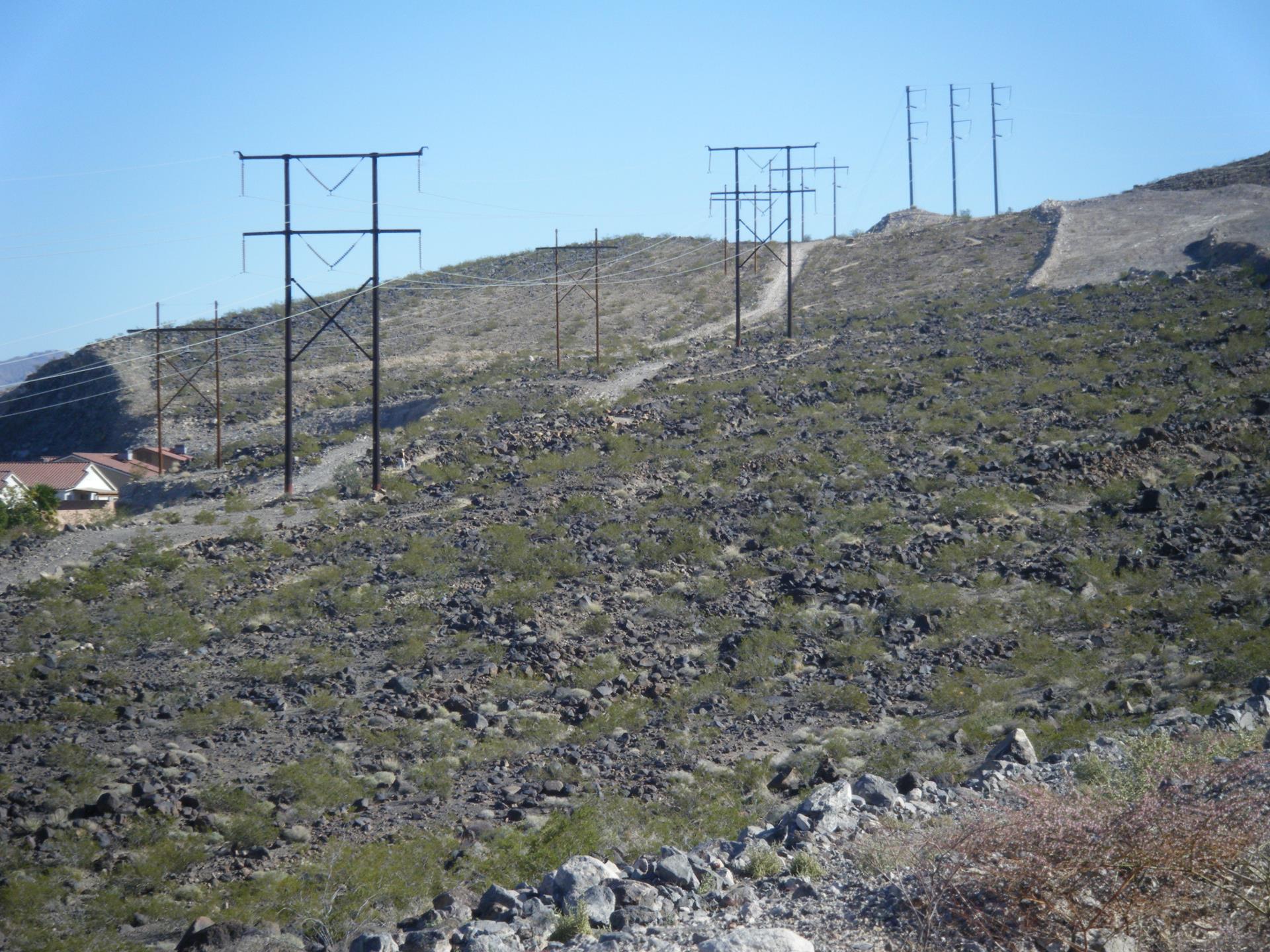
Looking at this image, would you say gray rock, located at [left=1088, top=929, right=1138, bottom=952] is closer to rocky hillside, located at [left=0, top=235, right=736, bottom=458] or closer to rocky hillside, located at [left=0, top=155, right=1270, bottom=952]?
rocky hillside, located at [left=0, top=155, right=1270, bottom=952]

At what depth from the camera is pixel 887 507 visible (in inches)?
933

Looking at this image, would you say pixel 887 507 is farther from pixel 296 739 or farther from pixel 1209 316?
pixel 1209 316

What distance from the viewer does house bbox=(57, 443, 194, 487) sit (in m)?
42.3

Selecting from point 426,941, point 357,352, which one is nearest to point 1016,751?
point 426,941

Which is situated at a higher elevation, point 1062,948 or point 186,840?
point 1062,948

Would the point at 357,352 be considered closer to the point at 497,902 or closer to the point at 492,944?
the point at 497,902

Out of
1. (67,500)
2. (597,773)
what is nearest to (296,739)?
(597,773)

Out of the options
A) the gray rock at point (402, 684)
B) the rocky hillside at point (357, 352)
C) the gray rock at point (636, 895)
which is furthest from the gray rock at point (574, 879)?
the rocky hillside at point (357, 352)

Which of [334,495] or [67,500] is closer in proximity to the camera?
[334,495]

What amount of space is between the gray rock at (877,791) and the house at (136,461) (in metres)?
37.6

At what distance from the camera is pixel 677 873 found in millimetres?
7750

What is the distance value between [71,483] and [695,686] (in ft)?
112

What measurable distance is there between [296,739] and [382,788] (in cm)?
218

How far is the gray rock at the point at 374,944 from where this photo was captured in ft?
23.9
